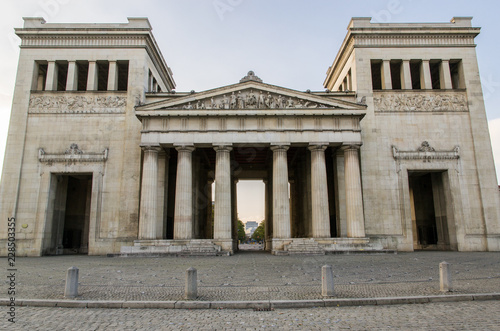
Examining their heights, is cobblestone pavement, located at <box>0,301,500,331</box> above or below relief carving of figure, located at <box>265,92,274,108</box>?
below

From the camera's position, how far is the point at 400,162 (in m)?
36.7

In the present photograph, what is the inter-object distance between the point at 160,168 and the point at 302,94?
1523 centimetres

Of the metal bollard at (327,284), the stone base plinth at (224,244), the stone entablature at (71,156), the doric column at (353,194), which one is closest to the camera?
the metal bollard at (327,284)

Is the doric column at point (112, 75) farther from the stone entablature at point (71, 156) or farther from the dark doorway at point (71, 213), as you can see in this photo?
the dark doorway at point (71, 213)

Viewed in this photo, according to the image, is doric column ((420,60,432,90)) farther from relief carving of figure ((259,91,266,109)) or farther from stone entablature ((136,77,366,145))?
relief carving of figure ((259,91,266,109))

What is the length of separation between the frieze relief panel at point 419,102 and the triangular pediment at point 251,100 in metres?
5.80

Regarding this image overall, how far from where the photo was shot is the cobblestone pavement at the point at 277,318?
27.2 ft

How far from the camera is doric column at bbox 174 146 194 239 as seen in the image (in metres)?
32.1

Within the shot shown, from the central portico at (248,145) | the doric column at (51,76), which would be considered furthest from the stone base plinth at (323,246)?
the doric column at (51,76)

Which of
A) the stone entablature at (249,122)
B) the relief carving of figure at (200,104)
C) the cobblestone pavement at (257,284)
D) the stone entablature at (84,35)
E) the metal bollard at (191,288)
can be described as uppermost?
the stone entablature at (84,35)

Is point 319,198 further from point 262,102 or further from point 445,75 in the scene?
point 445,75

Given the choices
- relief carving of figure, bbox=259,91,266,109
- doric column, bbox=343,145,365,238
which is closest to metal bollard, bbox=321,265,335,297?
doric column, bbox=343,145,365,238

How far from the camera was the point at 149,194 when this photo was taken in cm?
3266

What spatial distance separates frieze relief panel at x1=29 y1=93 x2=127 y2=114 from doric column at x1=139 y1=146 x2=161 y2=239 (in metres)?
7.45
